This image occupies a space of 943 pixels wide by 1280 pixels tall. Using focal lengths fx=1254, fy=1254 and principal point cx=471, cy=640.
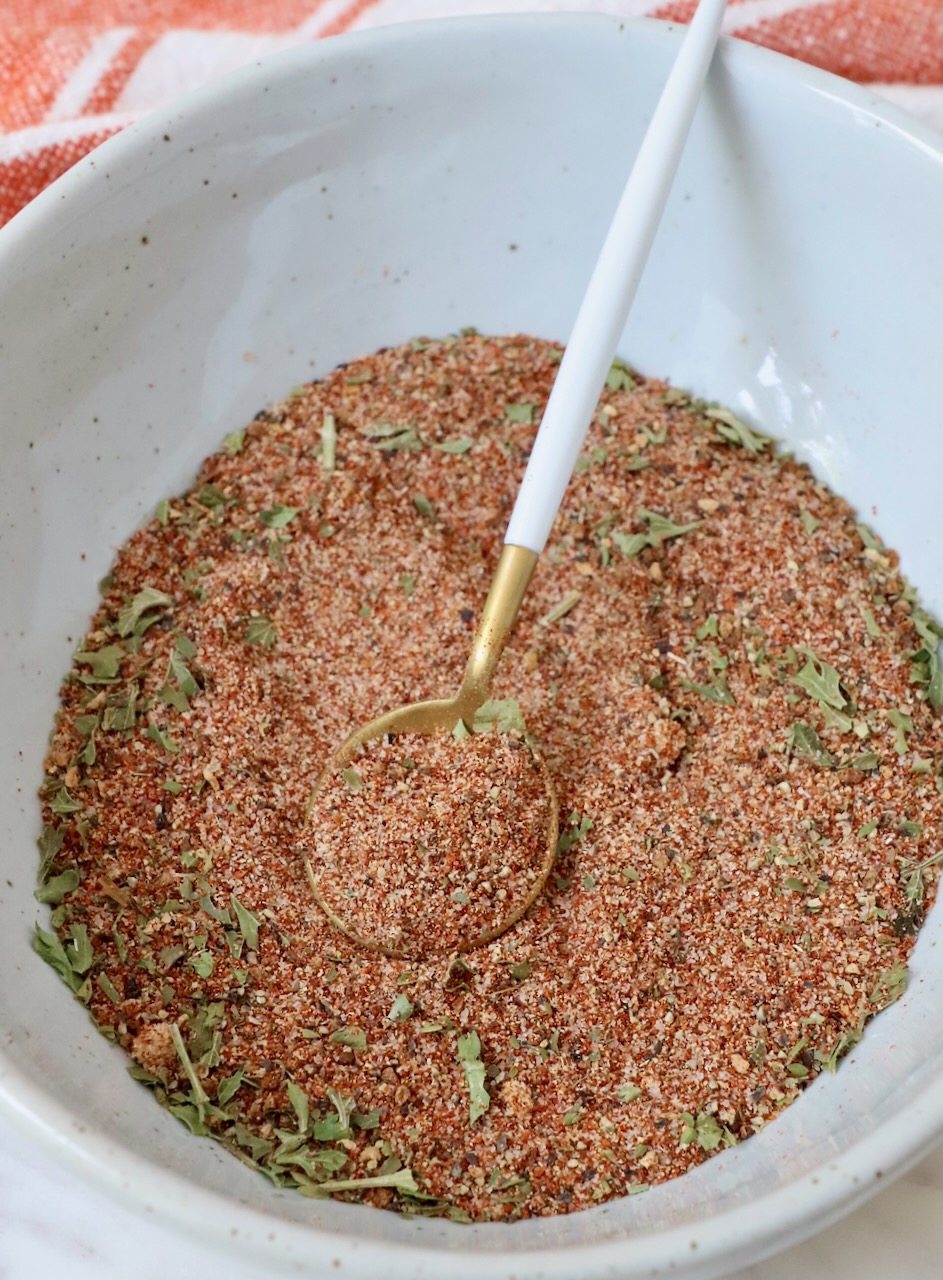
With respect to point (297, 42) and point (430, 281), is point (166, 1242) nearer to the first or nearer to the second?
point (430, 281)

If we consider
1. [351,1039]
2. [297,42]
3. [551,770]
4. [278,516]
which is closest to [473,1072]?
[351,1039]

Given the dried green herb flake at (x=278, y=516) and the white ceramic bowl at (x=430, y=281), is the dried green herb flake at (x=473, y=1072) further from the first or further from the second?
the dried green herb flake at (x=278, y=516)

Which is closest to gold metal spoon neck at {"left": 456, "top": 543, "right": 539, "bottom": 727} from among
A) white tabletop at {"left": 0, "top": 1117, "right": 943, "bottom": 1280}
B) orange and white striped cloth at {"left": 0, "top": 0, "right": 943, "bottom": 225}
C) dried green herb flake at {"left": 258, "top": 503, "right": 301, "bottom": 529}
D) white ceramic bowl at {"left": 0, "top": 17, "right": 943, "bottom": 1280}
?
dried green herb flake at {"left": 258, "top": 503, "right": 301, "bottom": 529}

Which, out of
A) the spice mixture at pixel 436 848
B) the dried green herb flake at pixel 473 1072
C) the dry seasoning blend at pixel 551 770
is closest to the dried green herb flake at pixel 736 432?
the dry seasoning blend at pixel 551 770

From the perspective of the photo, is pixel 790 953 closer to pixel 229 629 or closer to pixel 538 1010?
pixel 538 1010

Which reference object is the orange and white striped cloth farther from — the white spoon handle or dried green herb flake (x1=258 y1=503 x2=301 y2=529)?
dried green herb flake (x1=258 y1=503 x2=301 y2=529)
